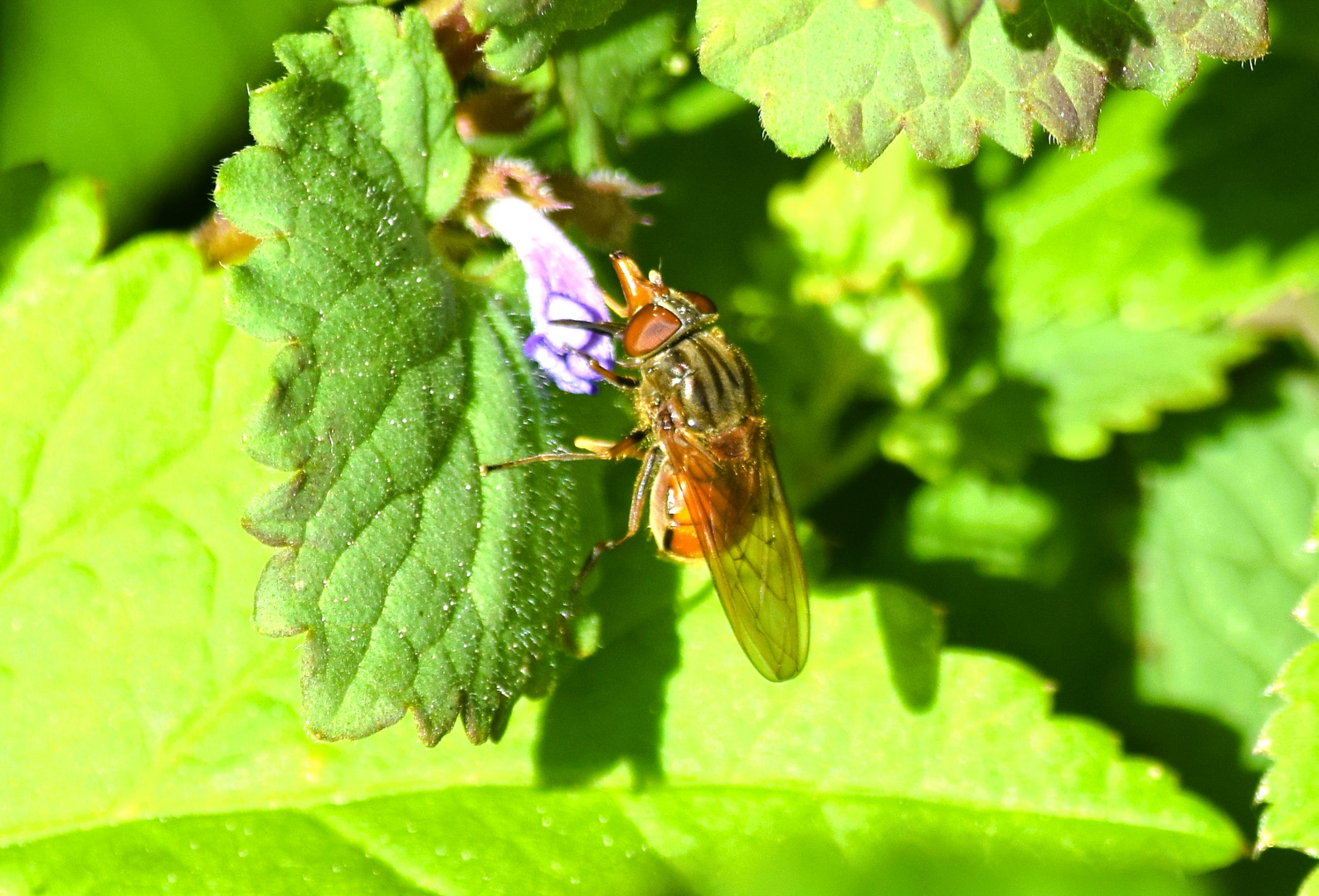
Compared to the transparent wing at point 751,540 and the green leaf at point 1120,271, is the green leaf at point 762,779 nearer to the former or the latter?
the transparent wing at point 751,540

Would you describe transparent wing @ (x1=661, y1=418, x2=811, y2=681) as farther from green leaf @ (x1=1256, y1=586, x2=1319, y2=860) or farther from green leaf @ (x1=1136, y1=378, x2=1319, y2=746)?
green leaf @ (x1=1136, y1=378, x2=1319, y2=746)

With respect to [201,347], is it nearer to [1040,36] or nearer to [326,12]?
[326,12]

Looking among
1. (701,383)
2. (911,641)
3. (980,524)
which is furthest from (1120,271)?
(701,383)

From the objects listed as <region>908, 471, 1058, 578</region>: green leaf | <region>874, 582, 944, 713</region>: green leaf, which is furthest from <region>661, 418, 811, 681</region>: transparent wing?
<region>908, 471, 1058, 578</region>: green leaf

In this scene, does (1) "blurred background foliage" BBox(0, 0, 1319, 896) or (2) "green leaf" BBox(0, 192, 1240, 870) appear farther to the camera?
(1) "blurred background foliage" BBox(0, 0, 1319, 896)

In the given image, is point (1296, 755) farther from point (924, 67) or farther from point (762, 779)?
point (924, 67)

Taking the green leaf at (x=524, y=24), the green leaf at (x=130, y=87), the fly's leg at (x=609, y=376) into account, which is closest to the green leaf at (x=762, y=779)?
the fly's leg at (x=609, y=376)
